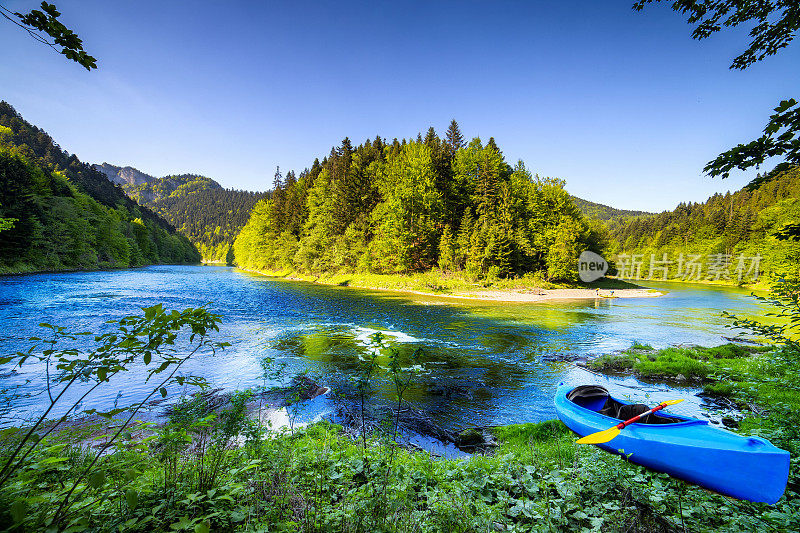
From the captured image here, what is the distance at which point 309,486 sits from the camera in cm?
384

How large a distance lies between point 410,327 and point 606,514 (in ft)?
46.8

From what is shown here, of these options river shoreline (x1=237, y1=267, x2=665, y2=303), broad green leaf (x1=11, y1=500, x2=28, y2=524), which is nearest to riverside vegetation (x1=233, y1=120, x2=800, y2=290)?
river shoreline (x1=237, y1=267, x2=665, y2=303)

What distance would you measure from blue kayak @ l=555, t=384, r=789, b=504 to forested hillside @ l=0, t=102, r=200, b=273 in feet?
58.1

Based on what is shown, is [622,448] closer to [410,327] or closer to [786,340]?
[786,340]

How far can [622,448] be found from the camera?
5668mm

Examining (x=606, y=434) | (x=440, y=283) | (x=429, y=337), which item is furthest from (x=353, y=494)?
(x=440, y=283)

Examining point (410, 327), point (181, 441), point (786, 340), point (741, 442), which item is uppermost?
point (786, 340)

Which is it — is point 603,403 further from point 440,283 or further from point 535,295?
point 440,283

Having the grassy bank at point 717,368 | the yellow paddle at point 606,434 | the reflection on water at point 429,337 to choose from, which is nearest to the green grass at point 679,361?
the grassy bank at point 717,368

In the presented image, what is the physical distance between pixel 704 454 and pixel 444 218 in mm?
38579

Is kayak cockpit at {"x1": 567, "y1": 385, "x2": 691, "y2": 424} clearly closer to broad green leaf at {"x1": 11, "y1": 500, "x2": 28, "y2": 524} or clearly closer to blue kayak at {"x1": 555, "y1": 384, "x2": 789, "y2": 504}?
blue kayak at {"x1": 555, "y1": 384, "x2": 789, "y2": 504}

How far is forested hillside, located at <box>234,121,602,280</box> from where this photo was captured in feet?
127

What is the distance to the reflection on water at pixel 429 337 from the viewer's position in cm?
912

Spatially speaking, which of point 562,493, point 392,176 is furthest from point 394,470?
point 392,176
